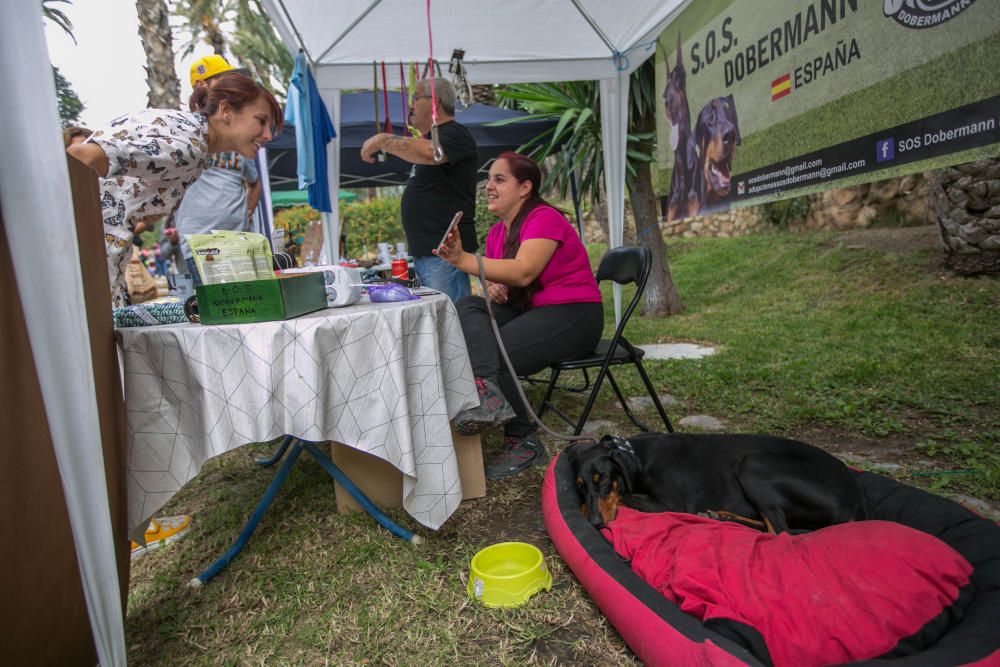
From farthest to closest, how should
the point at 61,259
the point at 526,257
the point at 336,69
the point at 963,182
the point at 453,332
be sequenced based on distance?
the point at 963,182 < the point at 336,69 < the point at 526,257 < the point at 453,332 < the point at 61,259

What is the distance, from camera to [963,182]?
Answer: 5074 millimetres

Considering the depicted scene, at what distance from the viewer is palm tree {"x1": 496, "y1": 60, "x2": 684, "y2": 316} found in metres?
5.53

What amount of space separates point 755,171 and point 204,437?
10.7 feet

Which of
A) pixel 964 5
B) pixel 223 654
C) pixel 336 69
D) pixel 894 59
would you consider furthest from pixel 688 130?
pixel 223 654

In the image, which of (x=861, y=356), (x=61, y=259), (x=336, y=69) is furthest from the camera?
(x=336, y=69)

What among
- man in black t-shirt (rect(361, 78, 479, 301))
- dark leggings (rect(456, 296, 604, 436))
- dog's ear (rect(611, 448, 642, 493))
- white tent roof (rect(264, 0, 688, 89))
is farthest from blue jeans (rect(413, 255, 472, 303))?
white tent roof (rect(264, 0, 688, 89))

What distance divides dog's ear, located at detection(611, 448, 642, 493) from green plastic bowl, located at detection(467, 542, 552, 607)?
45cm

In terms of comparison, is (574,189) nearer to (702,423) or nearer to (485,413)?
(702,423)

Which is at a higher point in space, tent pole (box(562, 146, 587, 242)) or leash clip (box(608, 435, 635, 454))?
tent pole (box(562, 146, 587, 242))

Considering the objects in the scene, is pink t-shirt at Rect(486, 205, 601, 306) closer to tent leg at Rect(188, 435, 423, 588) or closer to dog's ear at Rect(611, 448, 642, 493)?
dog's ear at Rect(611, 448, 642, 493)

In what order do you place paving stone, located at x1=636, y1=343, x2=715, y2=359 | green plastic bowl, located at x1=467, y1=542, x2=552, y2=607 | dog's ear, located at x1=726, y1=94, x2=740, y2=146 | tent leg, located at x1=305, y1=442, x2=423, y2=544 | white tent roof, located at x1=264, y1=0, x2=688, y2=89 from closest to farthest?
green plastic bowl, located at x1=467, y1=542, x2=552, y2=607 → tent leg, located at x1=305, y1=442, x2=423, y2=544 → dog's ear, located at x1=726, y1=94, x2=740, y2=146 → white tent roof, located at x1=264, y1=0, x2=688, y2=89 → paving stone, located at x1=636, y1=343, x2=715, y2=359

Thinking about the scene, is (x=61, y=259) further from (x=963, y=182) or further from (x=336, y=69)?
(x=963, y=182)

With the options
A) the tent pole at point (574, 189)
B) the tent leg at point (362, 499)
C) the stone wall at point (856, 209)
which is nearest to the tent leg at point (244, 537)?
the tent leg at point (362, 499)

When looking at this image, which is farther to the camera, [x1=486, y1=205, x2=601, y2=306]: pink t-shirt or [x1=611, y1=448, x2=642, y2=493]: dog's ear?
[x1=486, y1=205, x2=601, y2=306]: pink t-shirt
